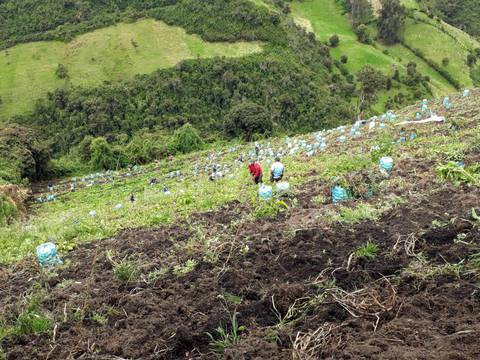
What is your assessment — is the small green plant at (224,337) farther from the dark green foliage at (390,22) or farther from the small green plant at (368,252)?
the dark green foliage at (390,22)

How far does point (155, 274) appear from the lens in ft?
17.2

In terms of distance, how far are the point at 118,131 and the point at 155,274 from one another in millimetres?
47274

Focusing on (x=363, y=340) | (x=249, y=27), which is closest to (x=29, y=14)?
(x=249, y=27)

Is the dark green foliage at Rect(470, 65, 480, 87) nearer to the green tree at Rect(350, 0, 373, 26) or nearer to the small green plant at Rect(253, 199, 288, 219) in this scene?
the green tree at Rect(350, 0, 373, 26)

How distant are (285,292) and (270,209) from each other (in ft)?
10.5

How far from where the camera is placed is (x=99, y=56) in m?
60.2

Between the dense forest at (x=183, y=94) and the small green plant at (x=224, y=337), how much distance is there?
29.6m

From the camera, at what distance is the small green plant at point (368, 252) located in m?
4.69

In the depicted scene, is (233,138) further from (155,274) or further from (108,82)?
(155,274)

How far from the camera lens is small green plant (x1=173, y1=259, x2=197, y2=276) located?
5218mm

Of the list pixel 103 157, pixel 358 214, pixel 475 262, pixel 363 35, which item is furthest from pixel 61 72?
pixel 475 262

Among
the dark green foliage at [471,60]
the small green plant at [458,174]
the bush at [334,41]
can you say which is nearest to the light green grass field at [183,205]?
the small green plant at [458,174]

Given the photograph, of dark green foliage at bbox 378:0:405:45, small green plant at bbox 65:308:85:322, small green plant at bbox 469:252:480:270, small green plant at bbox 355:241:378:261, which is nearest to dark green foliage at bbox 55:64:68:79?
dark green foliage at bbox 378:0:405:45

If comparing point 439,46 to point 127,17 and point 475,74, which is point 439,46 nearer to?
point 475,74
